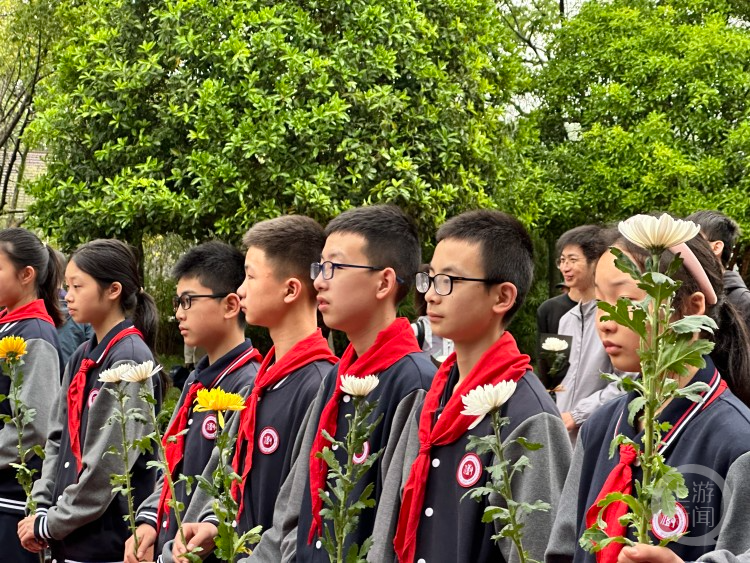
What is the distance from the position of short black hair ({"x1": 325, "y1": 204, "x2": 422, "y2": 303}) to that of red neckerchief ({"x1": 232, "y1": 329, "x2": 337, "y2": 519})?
1.36ft

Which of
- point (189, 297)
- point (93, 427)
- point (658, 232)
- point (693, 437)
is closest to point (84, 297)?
point (93, 427)

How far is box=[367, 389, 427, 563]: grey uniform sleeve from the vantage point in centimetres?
324

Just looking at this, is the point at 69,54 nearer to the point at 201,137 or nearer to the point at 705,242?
the point at 201,137

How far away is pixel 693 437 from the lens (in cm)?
249

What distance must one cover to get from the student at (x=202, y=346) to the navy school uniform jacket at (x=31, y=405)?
0.93m

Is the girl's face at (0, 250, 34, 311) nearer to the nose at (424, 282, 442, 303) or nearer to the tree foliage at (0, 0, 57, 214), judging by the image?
the nose at (424, 282, 442, 303)

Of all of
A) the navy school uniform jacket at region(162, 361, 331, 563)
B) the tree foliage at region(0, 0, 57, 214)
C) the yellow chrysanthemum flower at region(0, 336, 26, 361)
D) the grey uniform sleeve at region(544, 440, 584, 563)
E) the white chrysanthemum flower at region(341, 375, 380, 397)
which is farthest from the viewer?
the tree foliage at region(0, 0, 57, 214)

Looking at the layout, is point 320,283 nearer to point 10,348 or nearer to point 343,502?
point 10,348

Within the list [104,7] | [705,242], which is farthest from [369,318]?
[104,7]

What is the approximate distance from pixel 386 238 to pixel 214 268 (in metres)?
1.01

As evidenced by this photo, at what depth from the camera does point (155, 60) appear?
10.7 metres

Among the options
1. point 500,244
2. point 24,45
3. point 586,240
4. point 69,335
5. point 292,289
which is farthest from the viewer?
point 24,45

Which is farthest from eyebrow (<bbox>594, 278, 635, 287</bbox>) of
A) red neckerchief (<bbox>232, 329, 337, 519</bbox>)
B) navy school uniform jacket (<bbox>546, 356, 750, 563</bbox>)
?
red neckerchief (<bbox>232, 329, 337, 519</bbox>)

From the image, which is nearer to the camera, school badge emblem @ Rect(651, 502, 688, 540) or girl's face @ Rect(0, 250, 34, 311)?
school badge emblem @ Rect(651, 502, 688, 540)
